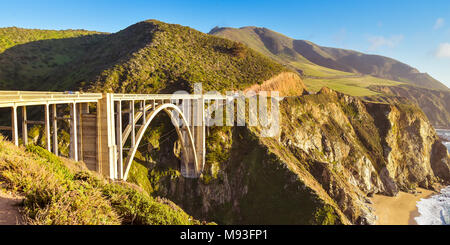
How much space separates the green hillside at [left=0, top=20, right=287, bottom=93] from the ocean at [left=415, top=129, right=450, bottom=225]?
45.6 meters

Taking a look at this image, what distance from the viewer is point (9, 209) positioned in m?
6.01

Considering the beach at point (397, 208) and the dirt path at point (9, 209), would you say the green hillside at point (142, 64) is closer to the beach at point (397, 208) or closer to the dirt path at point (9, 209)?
the beach at point (397, 208)

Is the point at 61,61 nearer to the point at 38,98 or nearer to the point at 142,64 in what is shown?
the point at 142,64

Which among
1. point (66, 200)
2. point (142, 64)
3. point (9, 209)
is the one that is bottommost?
point (9, 209)

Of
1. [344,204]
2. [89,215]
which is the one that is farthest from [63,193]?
[344,204]

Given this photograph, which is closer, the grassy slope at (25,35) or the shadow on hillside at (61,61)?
the shadow on hillside at (61,61)

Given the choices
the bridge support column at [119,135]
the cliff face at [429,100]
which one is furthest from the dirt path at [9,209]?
the cliff face at [429,100]

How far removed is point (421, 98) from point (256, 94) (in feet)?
607

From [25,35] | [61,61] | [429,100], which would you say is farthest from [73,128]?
[429,100]

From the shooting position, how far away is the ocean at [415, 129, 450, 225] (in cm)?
4472

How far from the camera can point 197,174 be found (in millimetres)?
40125

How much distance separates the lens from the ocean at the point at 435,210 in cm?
4472

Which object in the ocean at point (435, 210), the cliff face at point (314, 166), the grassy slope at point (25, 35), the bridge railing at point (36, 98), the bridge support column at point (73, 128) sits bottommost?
the ocean at point (435, 210)

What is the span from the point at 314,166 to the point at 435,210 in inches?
1156
